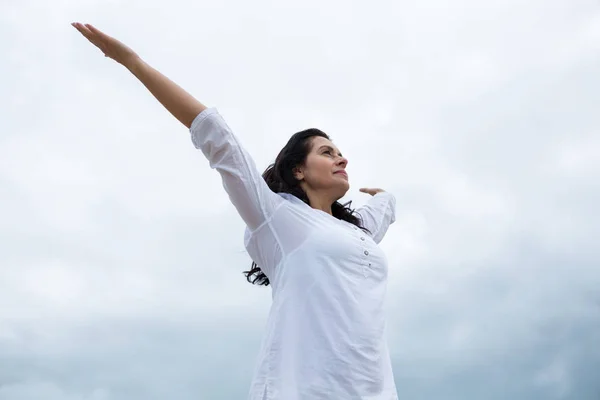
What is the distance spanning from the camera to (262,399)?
12.2 ft

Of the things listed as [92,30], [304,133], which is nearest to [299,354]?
[304,133]

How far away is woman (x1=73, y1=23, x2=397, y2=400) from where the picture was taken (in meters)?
3.68

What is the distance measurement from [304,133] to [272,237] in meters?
1.09

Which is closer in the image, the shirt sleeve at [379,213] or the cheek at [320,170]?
the cheek at [320,170]

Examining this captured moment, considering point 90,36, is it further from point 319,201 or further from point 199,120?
point 319,201

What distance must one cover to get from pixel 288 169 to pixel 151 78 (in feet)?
4.68

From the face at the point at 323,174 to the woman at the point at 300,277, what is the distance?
0.61 ft

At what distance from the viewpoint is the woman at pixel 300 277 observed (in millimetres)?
3684

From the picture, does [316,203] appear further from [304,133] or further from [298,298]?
[298,298]

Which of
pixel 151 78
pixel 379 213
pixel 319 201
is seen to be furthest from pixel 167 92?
pixel 379 213

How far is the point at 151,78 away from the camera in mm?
3619

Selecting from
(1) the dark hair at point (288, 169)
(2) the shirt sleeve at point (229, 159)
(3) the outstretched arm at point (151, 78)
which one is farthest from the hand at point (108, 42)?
(1) the dark hair at point (288, 169)

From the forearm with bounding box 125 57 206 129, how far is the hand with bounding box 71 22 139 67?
0.03 meters

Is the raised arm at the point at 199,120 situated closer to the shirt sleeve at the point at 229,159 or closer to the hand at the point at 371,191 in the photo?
the shirt sleeve at the point at 229,159
